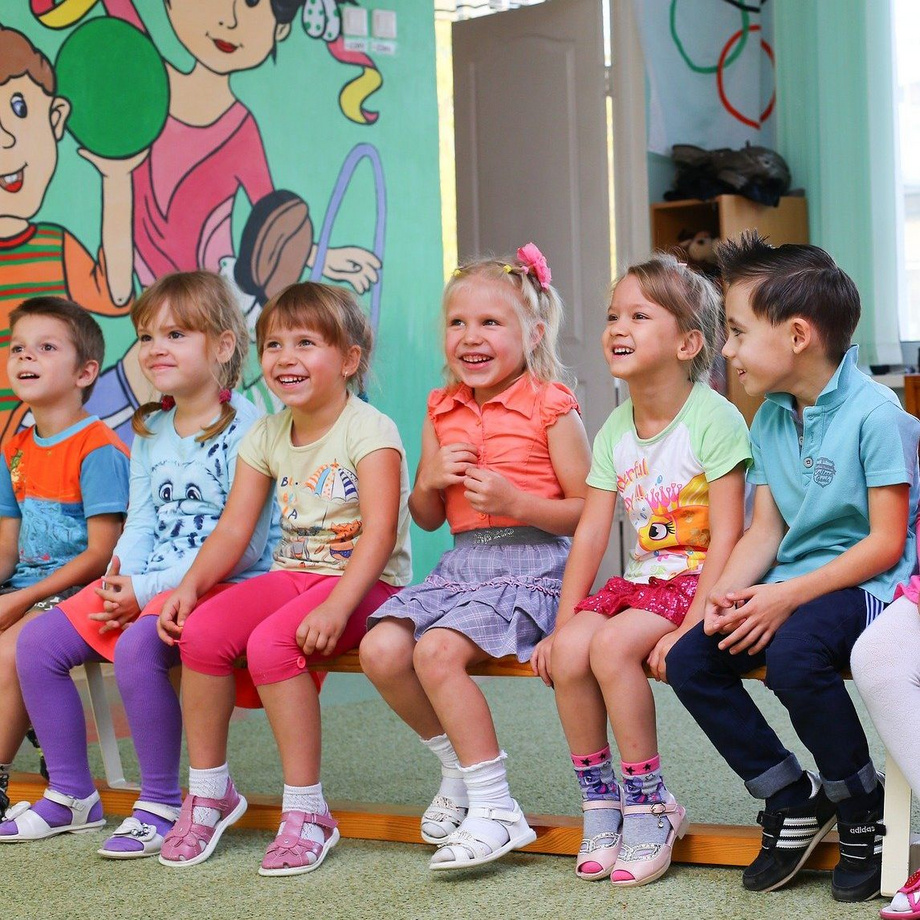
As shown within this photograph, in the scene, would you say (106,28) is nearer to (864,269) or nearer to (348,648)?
(348,648)

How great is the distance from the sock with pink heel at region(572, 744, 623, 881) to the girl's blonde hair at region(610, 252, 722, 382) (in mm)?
560

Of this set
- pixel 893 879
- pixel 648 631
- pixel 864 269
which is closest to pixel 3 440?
pixel 648 631

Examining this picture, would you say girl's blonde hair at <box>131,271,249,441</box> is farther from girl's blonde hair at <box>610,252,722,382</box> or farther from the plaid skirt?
girl's blonde hair at <box>610,252,722,382</box>

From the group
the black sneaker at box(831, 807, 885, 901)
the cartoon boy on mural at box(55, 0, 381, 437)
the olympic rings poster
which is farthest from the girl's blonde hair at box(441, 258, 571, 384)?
the olympic rings poster

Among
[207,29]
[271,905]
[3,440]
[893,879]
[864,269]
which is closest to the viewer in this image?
[893,879]

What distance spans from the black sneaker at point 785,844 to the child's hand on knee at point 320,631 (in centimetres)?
63

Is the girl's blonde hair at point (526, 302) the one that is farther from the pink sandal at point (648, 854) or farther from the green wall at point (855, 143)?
the green wall at point (855, 143)

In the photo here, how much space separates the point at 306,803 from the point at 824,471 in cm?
84

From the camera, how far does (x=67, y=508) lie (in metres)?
2.26

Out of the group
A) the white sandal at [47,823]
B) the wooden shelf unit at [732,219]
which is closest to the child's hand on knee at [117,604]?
the white sandal at [47,823]

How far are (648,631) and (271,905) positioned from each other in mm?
590

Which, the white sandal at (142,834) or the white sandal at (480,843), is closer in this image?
the white sandal at (480,843)

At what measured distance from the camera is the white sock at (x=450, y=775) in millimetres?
1810

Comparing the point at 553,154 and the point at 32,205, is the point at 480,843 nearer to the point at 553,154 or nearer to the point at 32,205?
the point at 32,205
